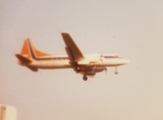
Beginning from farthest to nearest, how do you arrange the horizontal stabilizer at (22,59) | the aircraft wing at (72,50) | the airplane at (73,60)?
the horizontal stabilizer at (22,59)
the airplane at (73,60)
the aircraft wing at (72,50)

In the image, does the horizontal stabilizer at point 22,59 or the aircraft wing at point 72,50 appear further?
the horizontal stabilizer at point 22,59

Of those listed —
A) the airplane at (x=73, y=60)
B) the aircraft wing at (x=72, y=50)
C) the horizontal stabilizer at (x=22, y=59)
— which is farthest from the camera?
the horizontal stabilizer at (x=22, y=59)

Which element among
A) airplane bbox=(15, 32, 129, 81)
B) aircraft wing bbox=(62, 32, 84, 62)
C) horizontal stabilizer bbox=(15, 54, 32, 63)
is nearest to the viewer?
aircraft wing bbox=(62, 32, 84, 62)

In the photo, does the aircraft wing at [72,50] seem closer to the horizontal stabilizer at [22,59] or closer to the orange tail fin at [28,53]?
the orange tail fin at [28,53]

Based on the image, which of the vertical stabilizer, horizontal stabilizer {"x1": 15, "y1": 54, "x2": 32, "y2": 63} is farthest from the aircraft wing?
horizontal stabilizer {"x1": 15, "y1": 54, "x2": 32, "y2": 63}

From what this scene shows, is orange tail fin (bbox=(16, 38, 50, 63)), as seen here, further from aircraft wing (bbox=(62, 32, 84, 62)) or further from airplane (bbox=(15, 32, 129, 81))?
aircraft wing (bbox=(62, 32, 84, 62))

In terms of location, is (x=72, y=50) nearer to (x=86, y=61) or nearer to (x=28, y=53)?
(x=86, y=61)

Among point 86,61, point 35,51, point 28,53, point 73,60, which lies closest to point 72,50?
point 73,60

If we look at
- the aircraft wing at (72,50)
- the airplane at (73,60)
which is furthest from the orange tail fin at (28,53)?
the aircraft wing at (72,50)
